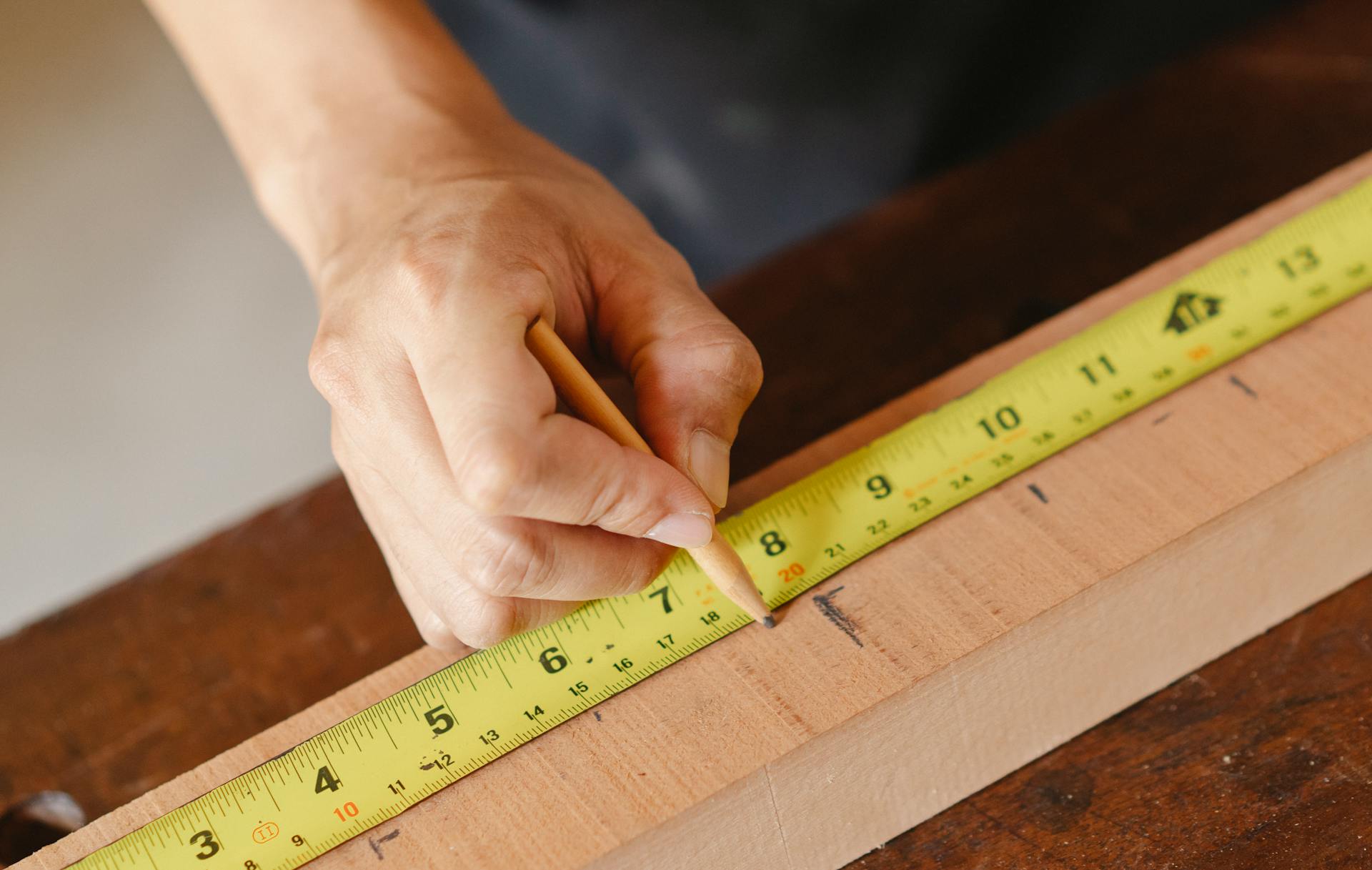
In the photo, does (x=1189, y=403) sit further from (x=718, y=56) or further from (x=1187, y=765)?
(x=718, y=56)

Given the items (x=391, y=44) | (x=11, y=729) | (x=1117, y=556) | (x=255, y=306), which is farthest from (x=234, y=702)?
(x=255, y=306)

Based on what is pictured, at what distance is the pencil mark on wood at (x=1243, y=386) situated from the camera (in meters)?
0.99

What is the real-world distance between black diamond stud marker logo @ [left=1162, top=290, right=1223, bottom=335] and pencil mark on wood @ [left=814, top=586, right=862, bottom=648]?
466mm

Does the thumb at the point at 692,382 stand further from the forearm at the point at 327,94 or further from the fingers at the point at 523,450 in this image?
the forearm at the point at 327,94

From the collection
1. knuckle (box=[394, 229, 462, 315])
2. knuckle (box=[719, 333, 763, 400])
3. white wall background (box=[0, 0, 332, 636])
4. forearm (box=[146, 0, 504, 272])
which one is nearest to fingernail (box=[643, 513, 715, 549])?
knuckle (box=[719, 333, 763, 400])

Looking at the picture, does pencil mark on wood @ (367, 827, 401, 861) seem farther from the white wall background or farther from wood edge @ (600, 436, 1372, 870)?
the white wall background

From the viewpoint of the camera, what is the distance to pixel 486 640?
875 mm

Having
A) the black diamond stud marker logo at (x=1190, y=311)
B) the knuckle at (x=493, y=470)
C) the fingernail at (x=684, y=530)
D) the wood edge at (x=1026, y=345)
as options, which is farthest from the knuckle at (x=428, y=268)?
the black diamond stud marker logo at (x=1190, y=311)

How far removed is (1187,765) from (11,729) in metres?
1.32

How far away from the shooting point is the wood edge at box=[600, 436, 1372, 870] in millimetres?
831

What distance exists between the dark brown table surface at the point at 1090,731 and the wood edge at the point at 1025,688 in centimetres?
3

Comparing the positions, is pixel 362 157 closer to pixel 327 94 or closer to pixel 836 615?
pixel 327 94

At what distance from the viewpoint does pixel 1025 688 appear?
918 mm

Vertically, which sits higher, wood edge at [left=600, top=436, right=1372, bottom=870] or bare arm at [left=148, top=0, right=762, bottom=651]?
bare arm at [left=148, top=0, right=762, bottom=651]
